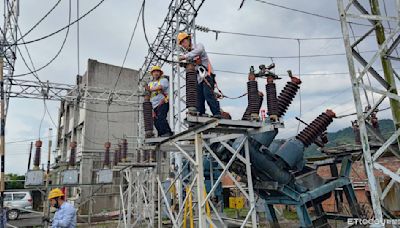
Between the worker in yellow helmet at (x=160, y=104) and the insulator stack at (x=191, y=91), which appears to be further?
the worker in yellow helmet at (x=160, y=104)

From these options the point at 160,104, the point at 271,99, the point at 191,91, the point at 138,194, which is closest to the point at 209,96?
the point at 191,91

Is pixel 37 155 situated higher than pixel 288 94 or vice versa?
pixel 288 94

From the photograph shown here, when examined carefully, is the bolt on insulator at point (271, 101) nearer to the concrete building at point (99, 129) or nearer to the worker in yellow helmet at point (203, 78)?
the worker in yellow helmet at point (203, 78)

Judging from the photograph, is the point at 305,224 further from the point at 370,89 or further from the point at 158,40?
the point at 158,40

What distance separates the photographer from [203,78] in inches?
227

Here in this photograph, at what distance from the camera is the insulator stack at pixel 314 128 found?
23.3 feet

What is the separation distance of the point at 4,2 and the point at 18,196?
46.1 ft

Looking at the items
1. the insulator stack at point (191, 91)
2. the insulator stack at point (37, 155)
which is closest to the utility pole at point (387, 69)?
the insulator stack at point (191, 91)

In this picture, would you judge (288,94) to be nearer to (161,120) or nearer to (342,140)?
(161,120)

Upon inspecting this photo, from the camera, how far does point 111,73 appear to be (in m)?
25.0

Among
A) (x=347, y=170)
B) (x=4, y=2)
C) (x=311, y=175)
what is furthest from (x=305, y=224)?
(x=4, y=2)

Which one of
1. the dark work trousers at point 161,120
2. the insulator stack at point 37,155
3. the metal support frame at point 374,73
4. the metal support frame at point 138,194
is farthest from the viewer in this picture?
the insulator stack at point 37,155

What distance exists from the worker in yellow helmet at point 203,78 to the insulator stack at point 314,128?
2529 mm

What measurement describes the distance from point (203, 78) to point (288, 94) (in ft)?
7.34
